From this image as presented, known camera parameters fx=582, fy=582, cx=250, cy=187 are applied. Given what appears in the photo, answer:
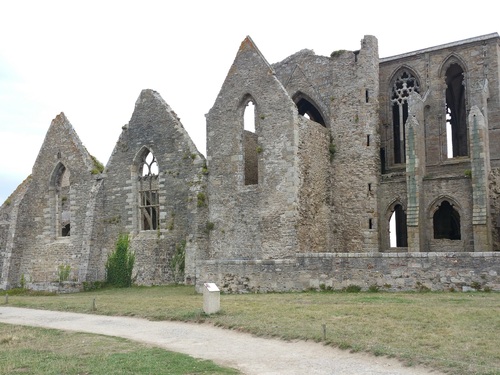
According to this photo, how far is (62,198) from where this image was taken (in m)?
30.7

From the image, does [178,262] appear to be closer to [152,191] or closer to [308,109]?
[152,191]

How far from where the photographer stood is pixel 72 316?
16266mm

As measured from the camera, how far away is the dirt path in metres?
9.18

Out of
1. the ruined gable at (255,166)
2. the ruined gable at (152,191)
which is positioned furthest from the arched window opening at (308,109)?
the ruined gable at (152,191)

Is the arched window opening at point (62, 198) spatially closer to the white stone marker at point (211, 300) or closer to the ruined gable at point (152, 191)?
the ruined gable at point (152, 191)

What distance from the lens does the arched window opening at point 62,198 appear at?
30641mm

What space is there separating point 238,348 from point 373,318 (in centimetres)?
333

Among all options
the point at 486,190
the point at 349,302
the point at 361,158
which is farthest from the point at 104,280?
the point at 486,190

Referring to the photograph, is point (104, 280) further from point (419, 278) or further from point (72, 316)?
point (419, 278)

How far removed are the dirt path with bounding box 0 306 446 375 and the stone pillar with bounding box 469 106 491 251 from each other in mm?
13681

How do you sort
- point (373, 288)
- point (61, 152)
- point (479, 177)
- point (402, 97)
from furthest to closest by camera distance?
point (61, 152) < point (402, 97) < point (479, 177) < point (373, 288)

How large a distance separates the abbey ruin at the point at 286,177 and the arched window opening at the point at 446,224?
0.07 metres

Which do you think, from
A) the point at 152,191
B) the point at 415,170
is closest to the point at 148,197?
the point at 152,191

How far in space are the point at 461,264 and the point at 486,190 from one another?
24.6 ft
